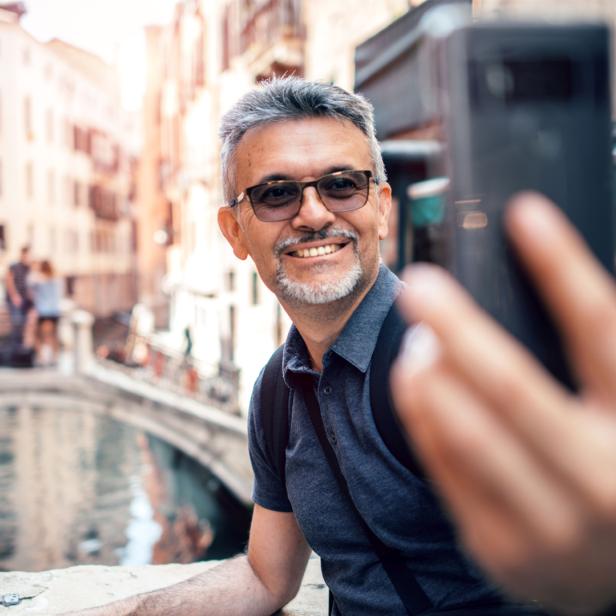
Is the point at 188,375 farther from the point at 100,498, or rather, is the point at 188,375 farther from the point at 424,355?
the point at 424,355

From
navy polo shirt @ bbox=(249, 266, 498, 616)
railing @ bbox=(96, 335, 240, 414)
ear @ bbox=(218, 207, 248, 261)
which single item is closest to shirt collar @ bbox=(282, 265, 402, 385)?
navy polo shirt @ bbox=(249, 266, 498, 616)

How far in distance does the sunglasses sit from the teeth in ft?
0.20

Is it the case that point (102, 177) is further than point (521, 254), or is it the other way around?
point (102, 177)

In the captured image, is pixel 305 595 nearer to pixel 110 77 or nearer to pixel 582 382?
pixel 582 382

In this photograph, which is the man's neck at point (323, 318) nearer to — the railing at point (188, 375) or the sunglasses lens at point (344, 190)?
the sunglasses lens at point (344, 190)

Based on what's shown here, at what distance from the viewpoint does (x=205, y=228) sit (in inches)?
796

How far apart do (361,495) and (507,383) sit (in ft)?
2.70

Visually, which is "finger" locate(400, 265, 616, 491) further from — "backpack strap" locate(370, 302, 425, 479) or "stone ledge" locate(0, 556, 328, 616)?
"stone ledge" locate(0, 556, 328, 616)


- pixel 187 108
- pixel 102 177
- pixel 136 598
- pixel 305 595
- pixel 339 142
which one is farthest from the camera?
pixel 102 177

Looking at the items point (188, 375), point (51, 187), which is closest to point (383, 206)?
point (188, 375)

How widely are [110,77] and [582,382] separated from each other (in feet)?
143

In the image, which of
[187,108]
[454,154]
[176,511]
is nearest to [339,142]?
[454,154]

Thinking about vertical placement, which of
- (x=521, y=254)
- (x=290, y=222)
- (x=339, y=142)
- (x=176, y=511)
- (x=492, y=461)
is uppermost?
(x=339, y=142)

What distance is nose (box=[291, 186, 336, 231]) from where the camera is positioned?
1.38 meters
